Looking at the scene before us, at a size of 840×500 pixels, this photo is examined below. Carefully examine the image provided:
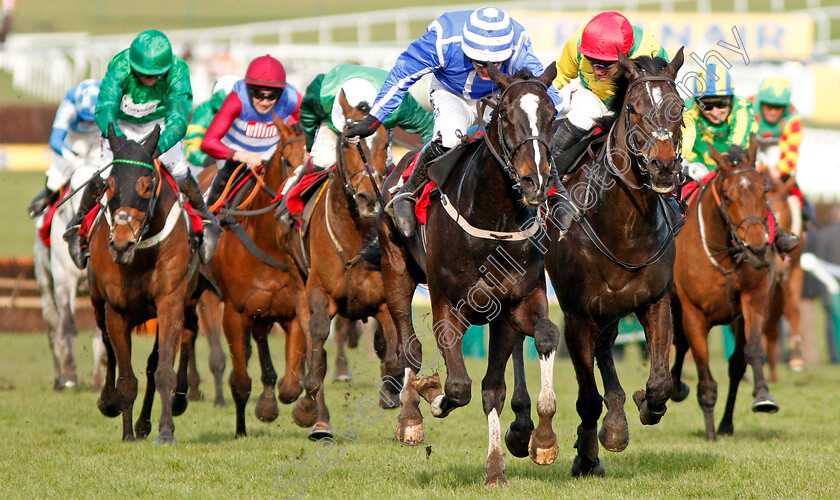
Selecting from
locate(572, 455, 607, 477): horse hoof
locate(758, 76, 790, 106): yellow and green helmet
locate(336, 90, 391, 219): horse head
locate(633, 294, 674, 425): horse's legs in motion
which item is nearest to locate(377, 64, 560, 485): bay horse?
locate(572, 455, 607, 477): horse hoof

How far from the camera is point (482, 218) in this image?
227 inches

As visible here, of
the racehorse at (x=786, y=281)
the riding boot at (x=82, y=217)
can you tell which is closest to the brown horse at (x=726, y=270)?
the racehorse at (x=786, y=281)

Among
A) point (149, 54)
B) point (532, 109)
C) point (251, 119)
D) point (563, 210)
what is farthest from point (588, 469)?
point (251, 119)

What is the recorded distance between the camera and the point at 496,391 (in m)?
6.01

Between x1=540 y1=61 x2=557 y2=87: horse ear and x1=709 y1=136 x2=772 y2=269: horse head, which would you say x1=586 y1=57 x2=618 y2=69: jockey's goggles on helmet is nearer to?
x1=540 y1=61 x2=557 y2=87: horse ear

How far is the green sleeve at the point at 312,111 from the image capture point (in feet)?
26.8

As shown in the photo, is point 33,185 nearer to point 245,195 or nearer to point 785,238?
point 245,195

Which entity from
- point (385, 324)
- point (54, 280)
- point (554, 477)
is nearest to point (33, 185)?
point (54, 280)

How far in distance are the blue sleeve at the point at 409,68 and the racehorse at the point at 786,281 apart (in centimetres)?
489

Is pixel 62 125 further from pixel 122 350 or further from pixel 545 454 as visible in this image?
pixel 545 454

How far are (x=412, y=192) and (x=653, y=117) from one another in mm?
1559

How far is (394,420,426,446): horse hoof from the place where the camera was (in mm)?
6090

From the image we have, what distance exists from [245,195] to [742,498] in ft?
16.1

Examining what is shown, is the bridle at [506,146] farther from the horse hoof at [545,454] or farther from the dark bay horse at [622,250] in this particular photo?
the horse hoof at [545,454]
